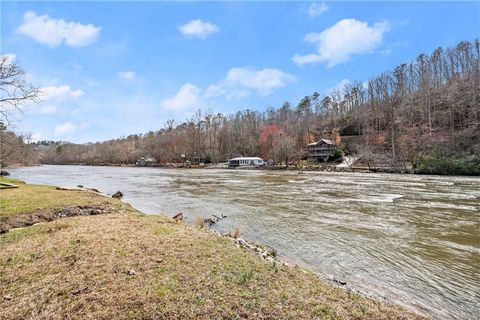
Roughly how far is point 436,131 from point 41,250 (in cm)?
6147

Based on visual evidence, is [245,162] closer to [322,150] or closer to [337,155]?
[322,150]

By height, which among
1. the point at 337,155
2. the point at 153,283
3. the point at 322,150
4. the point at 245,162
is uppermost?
the point at 322,150

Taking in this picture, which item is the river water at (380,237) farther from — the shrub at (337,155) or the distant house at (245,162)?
the distant house at (245,162)

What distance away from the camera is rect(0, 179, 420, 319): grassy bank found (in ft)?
13.2

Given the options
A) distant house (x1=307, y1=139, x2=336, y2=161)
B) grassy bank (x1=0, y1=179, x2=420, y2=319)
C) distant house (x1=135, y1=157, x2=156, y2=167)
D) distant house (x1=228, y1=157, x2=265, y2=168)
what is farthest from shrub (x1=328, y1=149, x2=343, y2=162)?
grassy bank (x1=0, y1=179, x2=420, y2=319)

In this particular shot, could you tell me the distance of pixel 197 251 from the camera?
6391mm

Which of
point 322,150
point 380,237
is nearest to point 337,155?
point 322,150

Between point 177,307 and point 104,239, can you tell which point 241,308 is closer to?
point 177,307

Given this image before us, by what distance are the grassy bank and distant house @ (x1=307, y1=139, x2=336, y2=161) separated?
61792 millimetres

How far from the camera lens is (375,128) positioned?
2798 inches

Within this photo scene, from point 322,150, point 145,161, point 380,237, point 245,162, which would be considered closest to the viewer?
point 380,237

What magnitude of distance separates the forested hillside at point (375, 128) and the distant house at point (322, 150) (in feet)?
9.93

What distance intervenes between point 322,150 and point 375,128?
1614cm

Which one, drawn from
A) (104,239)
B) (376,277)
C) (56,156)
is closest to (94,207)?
(104,239)
